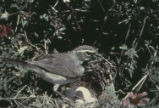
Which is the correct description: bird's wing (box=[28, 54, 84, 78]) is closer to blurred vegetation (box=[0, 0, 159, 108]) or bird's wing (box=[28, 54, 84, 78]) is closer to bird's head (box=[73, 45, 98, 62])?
bird's head (box=[73, 45, 98, 62])

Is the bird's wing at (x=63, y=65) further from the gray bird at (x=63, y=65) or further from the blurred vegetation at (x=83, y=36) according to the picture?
the blurred vegetation at (x=83, y=36)

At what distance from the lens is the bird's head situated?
198 inches

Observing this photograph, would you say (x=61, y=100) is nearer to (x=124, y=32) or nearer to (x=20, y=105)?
(x=20, y=105)

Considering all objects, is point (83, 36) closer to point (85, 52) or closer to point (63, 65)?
point (85, 52)

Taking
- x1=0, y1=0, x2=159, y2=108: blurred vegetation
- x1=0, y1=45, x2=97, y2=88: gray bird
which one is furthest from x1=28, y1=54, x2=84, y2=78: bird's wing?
x1=0, y1=0, x2=159, y2=108: blurred vegetation

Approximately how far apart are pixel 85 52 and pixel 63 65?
337 mm

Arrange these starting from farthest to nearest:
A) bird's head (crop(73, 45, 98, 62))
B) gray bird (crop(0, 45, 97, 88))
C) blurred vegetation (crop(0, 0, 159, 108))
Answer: bird's head (crop(73, 45, 98, 62)) → gray bird (crop(0, 45, 97, 88)) → blurred vegetation (crop(0, 0, 159, 108))

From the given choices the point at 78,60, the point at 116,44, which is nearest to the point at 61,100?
the point at 78,60

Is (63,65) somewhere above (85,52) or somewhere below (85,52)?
below

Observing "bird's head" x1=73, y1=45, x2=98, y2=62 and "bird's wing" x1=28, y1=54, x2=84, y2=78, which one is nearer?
"bird's wing" x1=28, y1=54, x2=84, y2=78

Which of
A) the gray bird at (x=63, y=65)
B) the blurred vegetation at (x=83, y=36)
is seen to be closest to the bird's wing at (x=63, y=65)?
the gray bird at (x=63, y=65)

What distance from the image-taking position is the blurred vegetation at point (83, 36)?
179 inches

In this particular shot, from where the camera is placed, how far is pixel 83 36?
5.24m

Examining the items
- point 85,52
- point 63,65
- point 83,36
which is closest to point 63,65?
point 63,65
